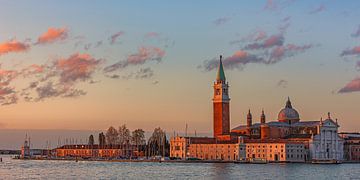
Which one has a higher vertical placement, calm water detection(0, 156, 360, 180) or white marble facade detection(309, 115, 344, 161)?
white marble facade detection(309, 115, 344, 161)

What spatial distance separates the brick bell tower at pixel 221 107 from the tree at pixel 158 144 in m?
9.99

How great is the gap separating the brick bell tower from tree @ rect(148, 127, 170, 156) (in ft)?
32.8

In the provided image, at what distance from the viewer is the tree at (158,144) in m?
97.8

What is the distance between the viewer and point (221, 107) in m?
89.0

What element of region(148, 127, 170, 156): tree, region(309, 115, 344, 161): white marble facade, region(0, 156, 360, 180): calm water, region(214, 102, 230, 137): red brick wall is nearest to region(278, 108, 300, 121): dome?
region(309, 115, 344, 161): white marble facade

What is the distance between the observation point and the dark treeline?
98.8m

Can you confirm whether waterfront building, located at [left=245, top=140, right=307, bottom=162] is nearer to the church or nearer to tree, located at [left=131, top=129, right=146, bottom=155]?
the church

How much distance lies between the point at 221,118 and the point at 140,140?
742 inches

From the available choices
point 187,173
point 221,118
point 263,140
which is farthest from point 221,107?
point 187,173

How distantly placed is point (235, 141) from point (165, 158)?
9399 mm

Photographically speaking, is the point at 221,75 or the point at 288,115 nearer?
the point at 288,115

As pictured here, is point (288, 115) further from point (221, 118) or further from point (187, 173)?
point (187, 173)

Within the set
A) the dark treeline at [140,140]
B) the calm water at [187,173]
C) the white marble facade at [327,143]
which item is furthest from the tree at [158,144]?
the calm water at [187,173]

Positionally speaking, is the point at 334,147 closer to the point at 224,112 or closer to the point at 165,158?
the point at 224,112
